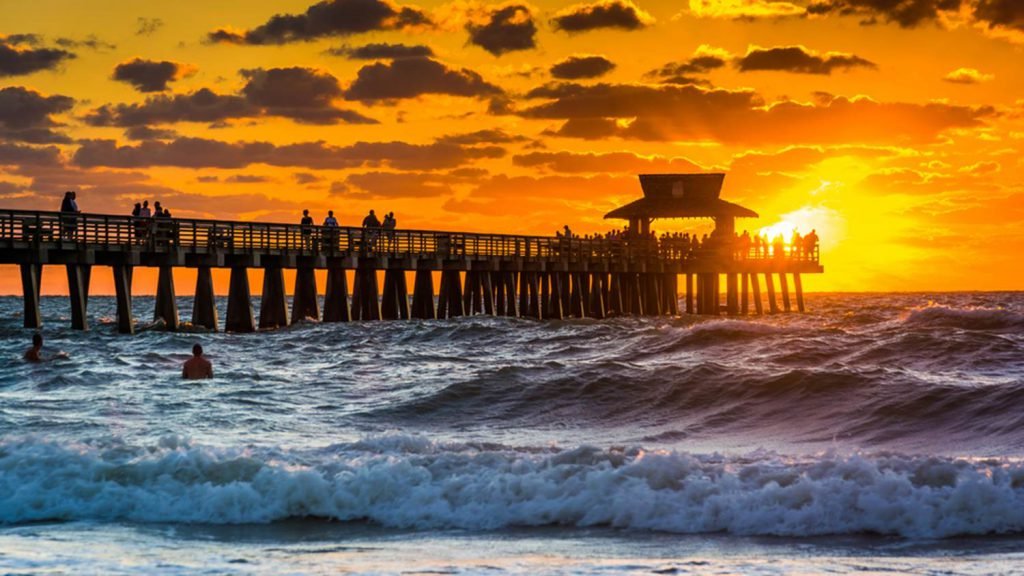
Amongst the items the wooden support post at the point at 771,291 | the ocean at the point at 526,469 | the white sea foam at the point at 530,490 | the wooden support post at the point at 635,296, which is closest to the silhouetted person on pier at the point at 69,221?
the ocean at the point at 526,469

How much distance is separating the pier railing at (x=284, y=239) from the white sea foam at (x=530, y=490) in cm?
2232

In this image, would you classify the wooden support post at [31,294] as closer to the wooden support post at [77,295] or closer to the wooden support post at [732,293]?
the wooden support post at [77,295]

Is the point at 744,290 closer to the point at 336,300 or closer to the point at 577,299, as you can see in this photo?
the point at 577,299

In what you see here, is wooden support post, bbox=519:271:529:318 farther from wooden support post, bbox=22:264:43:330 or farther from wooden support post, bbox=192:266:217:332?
wooden support post, bbox=22:264:43:330

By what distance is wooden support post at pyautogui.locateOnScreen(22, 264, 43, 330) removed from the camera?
3597cm

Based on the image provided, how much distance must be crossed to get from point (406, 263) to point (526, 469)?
3371 centimetres

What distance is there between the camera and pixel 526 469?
13047 millimetres

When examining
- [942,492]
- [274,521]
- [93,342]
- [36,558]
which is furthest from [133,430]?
[93,342]

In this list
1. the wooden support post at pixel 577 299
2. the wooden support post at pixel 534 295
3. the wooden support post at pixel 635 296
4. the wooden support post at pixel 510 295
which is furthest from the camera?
the wooden support post at pixel 635 296

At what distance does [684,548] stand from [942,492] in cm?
249

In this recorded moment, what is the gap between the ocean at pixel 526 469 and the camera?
10.5 meters

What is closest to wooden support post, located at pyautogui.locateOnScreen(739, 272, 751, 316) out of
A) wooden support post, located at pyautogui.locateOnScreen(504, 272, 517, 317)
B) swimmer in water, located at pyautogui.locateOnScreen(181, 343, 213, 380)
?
wooden support post, located at pyautogui.locateOnScreen(504, 272, 517, 317)

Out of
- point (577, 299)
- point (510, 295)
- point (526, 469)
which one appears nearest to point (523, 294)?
point (510, 295)

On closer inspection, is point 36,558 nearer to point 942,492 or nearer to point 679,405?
point 942,492
